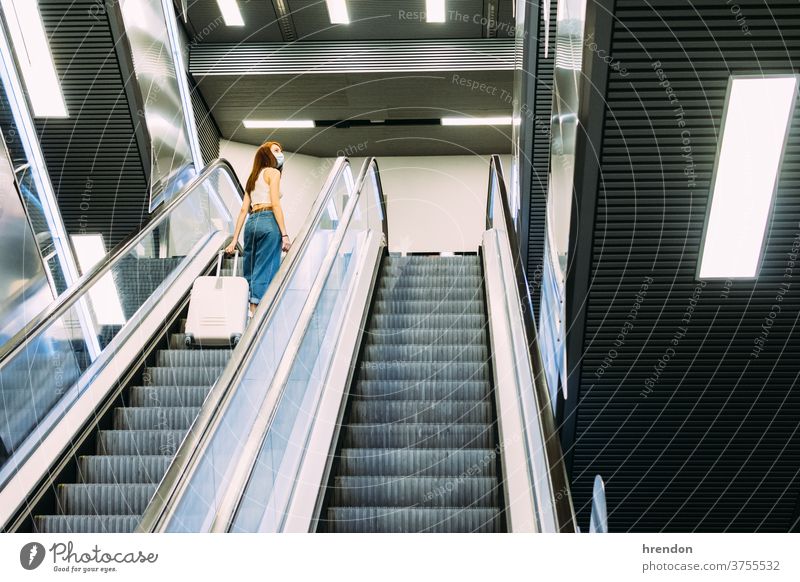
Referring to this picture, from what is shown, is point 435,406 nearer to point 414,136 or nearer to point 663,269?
point 663,269

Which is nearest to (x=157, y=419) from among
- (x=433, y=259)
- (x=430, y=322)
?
(x=430, y=322)

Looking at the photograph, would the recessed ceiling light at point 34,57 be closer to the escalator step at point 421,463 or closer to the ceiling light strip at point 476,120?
the escalator step at point 421,463

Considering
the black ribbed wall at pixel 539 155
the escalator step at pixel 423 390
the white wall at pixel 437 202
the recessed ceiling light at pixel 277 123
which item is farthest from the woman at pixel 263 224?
the white wall at pixel 437 202

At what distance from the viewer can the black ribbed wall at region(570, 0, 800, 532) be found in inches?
140

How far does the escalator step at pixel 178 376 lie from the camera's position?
5500 mm

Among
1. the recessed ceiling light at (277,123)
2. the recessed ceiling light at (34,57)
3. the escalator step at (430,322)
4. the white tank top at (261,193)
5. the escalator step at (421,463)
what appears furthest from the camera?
the recessed ceiling light at (277,123)

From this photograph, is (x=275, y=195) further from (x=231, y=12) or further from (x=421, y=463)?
(x=231, y=12)

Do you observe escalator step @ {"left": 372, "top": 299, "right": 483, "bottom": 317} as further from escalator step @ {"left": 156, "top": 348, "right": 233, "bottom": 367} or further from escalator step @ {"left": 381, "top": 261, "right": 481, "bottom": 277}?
escalator step @ {"left": 156, "top": 348, "right": 233, "bottom": 367}

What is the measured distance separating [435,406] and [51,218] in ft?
11.6

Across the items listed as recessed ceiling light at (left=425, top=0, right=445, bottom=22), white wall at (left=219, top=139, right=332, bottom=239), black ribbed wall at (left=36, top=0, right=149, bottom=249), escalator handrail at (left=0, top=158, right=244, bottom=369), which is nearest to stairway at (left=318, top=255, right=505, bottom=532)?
escalator handrail at (left=0, top=158, right=244, bottom=369)

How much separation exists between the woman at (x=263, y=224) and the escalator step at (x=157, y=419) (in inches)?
52.3

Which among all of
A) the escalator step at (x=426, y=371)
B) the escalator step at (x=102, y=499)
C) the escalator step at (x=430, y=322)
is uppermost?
the escalator step at (x=430, y=322)

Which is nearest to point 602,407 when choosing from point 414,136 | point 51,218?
point 51,218

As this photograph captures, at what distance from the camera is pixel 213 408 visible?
3570 mm
